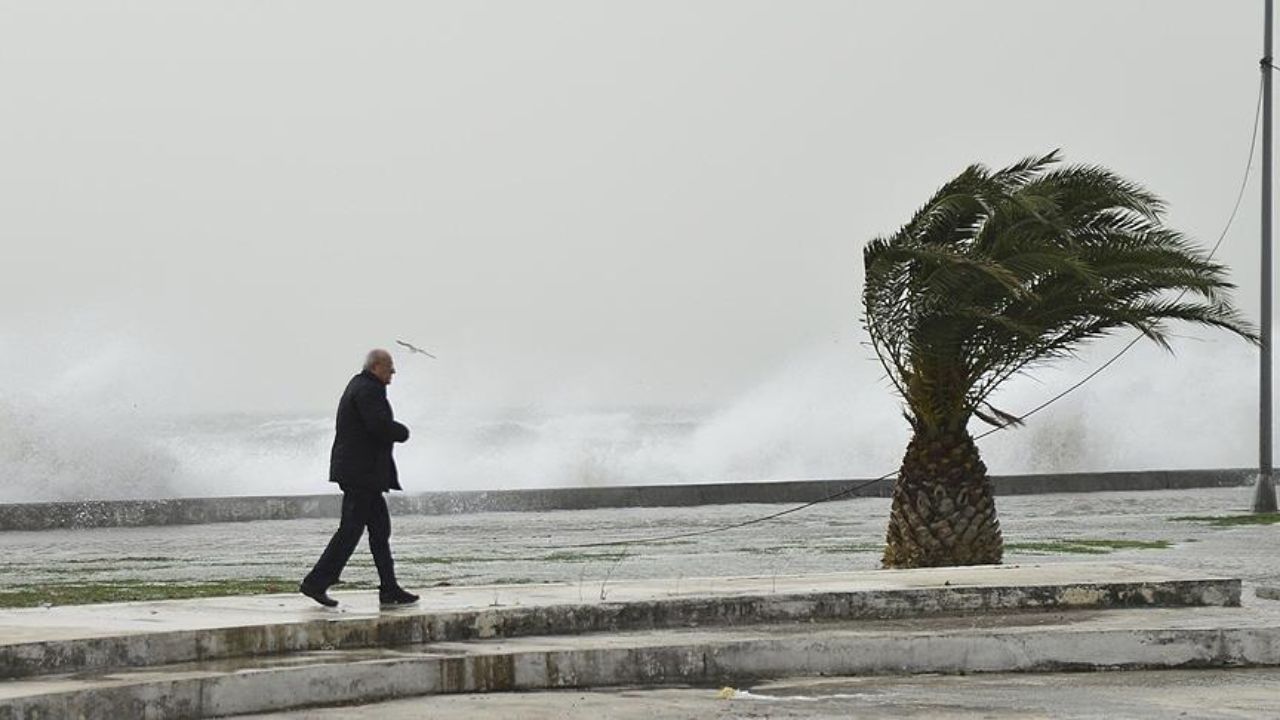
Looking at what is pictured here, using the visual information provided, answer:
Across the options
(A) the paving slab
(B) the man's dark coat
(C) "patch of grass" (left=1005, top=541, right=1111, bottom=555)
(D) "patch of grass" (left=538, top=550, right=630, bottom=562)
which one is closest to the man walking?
(B) the man's dark coat

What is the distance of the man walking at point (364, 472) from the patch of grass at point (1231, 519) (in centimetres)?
1680

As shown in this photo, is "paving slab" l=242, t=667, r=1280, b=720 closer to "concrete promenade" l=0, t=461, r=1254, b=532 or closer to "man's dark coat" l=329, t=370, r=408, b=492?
"man's dark coat" l=329, t=370, r=408, b=492

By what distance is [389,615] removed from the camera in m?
9.95

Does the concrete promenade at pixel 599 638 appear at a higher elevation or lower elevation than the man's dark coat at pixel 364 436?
lower

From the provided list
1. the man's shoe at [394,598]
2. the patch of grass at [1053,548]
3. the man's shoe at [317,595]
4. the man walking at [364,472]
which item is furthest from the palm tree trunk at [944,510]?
the man's shoe at [317,595]

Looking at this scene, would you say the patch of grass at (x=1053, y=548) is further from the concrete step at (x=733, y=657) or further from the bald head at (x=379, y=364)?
the bald head at (x=379, y=364)

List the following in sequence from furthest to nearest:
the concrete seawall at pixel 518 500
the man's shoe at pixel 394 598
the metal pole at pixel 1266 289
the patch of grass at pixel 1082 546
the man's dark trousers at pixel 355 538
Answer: the concrete seawall at pixel 518 500, the metal pole at pixel 1266 289, the patch of grass at pixel 1082 546, the man's shoe at pixel 394 598, the man's dark trousers at pixel 355 538

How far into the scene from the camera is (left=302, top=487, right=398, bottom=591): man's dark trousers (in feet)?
34.1

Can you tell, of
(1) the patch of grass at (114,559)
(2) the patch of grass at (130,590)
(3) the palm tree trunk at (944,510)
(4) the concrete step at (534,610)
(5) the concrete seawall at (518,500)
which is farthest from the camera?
(5) the concrete seawall at (518,500)

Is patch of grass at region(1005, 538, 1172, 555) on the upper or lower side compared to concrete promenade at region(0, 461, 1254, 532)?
lower

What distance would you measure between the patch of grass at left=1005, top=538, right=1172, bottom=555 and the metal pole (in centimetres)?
511

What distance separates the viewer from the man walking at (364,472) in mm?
10414

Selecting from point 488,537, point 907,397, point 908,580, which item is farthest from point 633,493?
point 908,580

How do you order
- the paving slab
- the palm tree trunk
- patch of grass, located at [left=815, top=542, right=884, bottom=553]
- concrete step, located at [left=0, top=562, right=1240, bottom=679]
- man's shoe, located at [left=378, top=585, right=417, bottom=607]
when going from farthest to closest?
patch of grass, located at [left=815, top=542, right=884, bottom=553] → the palm tree trunk → man's shoe, located at [left=378, top=585, right=417, bottom=607] → concrete step, located at [left=0, top=562, right=1240, bottom=679] → the paving slab
